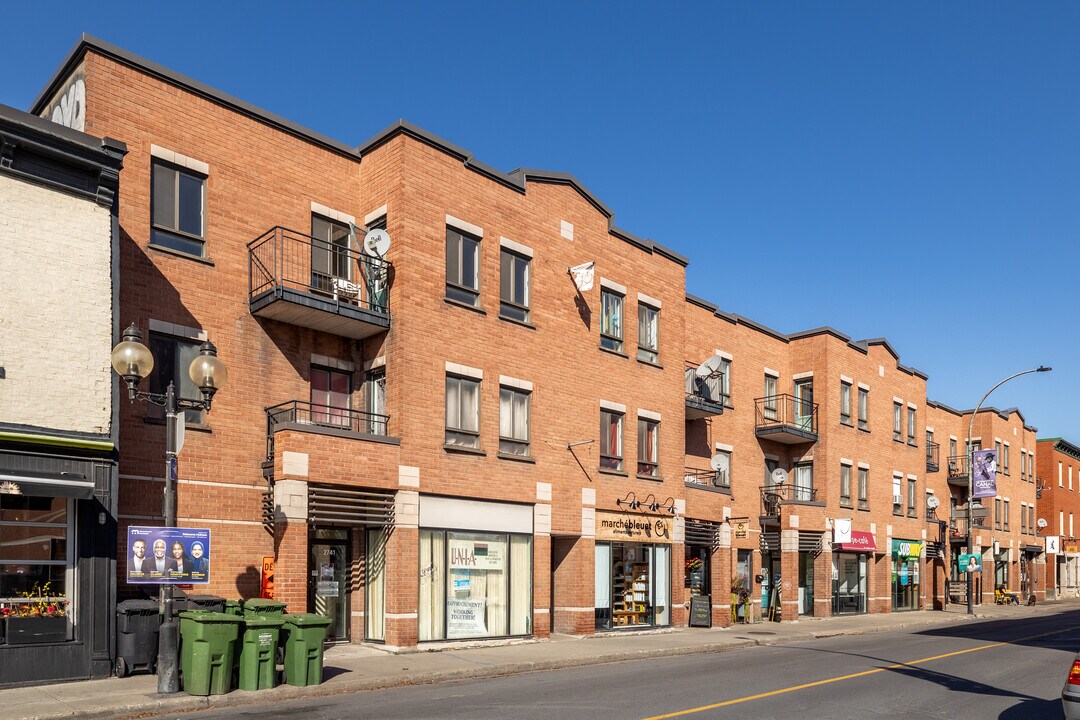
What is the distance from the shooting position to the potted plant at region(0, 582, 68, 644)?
46.3 ft

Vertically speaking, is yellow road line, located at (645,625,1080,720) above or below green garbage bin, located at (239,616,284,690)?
below

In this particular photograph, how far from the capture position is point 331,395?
69.1 ft

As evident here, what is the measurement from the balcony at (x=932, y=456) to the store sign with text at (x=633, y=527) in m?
25.2

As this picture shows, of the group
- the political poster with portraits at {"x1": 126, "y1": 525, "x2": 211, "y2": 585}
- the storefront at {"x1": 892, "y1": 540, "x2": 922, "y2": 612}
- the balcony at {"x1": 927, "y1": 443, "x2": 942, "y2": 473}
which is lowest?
the storefront at {"x1": 892, "y1": 540, "x2": 922, "y2": 612}

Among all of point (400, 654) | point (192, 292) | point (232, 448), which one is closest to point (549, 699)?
point (400, 654)

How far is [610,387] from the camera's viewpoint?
26094 millimetres

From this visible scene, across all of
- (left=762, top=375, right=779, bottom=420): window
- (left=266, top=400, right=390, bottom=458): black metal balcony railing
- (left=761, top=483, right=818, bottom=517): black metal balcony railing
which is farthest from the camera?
(left=762, top=375, right=779, bottom=420): window

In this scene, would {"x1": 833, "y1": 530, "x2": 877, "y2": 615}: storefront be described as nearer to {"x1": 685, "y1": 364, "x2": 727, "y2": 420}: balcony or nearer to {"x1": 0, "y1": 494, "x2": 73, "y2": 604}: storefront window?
{"x1": 685, "y1": 364, "x2": 727, "y2": 420}: balcony

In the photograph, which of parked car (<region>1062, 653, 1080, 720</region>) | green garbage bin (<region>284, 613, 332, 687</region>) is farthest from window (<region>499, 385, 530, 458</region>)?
parked car (<region>1062, 653, 1080, 720</region>)

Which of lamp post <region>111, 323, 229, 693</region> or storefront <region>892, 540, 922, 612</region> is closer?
lamp post <region>111, 323, 229, 693</region>

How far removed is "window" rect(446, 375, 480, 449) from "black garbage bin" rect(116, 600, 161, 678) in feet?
25.3

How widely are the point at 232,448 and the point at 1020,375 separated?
102 feet

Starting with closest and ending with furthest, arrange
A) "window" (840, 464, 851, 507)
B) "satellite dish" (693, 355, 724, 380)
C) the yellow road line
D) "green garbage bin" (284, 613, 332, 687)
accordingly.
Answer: the yellow road line, "green garbage bin" (284, 613, 332, 687), "satellite dish" (693, 355, 724, 380), "window" (840, 464, 851, 507)

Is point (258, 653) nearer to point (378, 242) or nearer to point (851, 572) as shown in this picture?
point (378, 242)
